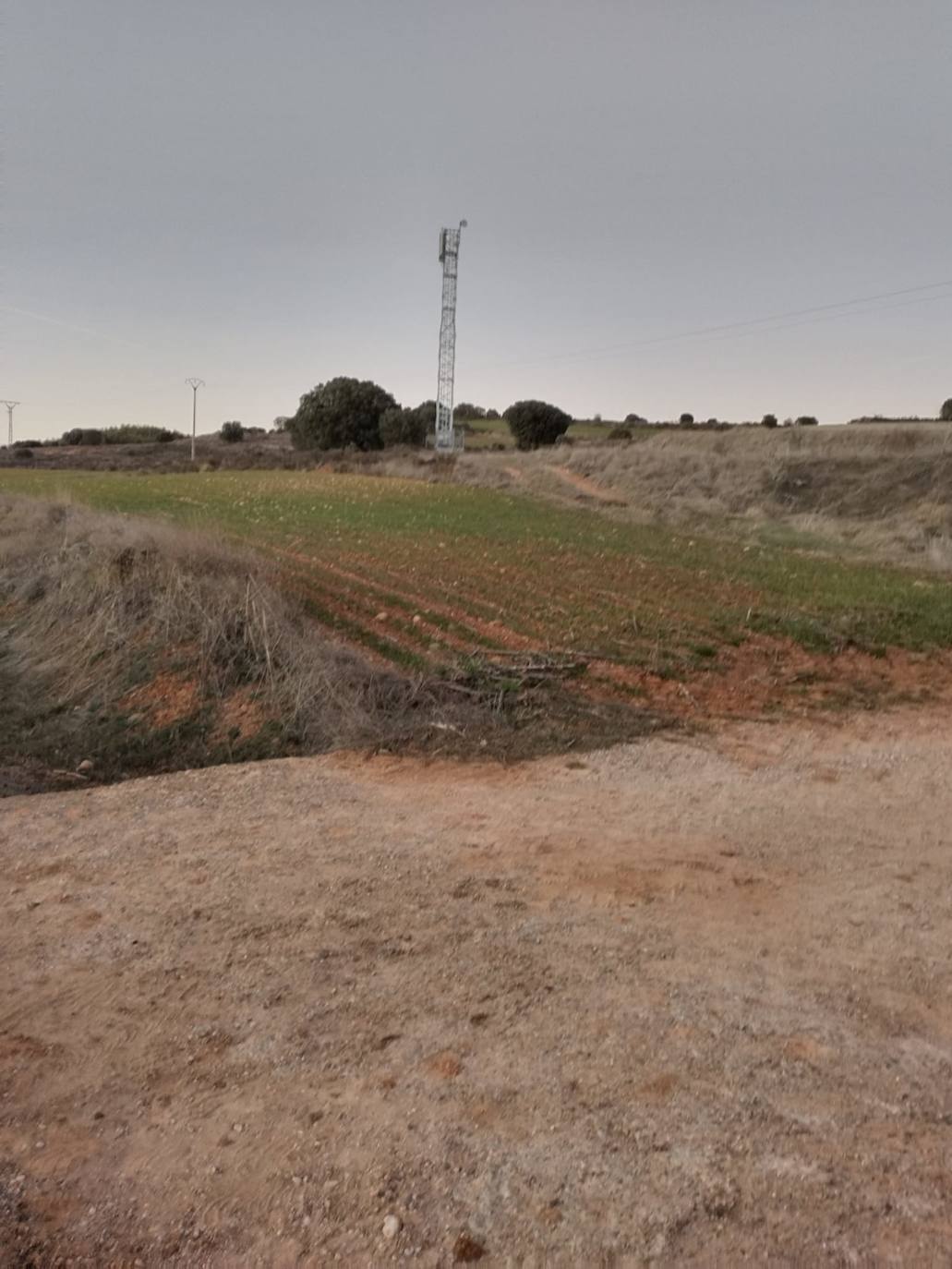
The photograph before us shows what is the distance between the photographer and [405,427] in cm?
6925

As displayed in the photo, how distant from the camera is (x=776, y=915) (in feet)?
17.0

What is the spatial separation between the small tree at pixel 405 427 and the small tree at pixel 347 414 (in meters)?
1.67

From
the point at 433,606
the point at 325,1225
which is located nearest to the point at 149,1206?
the point at 325,1225

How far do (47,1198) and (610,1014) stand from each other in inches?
87.9

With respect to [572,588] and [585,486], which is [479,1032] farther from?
[585,486]

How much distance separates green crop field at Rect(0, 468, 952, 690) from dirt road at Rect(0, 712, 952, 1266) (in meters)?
4.33

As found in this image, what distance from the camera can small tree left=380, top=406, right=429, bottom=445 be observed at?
6925cm

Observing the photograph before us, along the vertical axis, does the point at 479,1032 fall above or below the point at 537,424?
below

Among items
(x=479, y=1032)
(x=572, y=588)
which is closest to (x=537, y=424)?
(x=572, y=588)

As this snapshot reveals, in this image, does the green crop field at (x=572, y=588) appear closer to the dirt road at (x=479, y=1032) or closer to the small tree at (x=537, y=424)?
the dirt road at (x=479, y=1032)

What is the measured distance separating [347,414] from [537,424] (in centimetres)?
1474

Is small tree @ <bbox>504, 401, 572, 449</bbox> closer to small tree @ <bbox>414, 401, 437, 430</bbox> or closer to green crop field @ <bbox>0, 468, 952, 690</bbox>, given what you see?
small tree @ <bbox>414, 401, 437, 430</bbox>

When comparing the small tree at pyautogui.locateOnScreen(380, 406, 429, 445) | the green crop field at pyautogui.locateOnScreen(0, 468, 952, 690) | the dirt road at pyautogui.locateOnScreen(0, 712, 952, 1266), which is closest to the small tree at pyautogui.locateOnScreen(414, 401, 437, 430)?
the small tree at pyautogui.locateOnScreen(380, 406, 429, 445)

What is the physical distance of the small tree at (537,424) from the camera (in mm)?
67188
